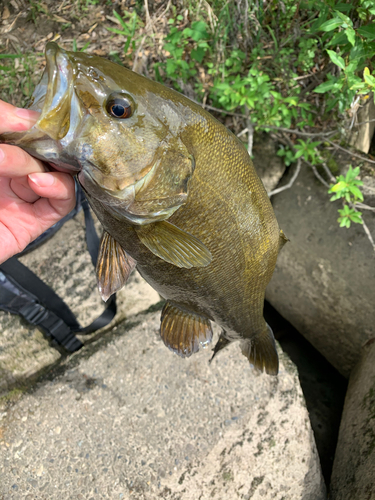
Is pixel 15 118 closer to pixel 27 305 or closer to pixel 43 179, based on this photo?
pixel 43 179

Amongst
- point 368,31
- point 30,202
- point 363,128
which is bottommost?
point 363,128

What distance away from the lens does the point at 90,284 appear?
2.50 metres

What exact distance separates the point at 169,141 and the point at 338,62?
1444 millimetres

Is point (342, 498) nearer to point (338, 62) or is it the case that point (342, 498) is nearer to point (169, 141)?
point (169, 141)

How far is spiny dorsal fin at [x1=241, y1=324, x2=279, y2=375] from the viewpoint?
1705 millimetres

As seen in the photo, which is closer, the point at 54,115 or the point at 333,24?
the point at 54,115

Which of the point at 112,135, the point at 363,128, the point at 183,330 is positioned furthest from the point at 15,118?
the point at 363,128

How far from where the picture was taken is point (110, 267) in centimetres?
132

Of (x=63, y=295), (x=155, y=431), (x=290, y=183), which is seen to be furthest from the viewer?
(x=290, y=183)

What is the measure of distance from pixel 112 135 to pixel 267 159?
2130mm

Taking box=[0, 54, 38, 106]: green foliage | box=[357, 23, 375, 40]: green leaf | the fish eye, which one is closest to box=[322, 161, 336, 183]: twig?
box=[357, 23, 375, 40]: green leaf

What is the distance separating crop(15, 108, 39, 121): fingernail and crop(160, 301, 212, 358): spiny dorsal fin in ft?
3.26

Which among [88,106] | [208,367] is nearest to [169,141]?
[88,106]

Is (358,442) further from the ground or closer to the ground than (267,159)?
closer to the ground
